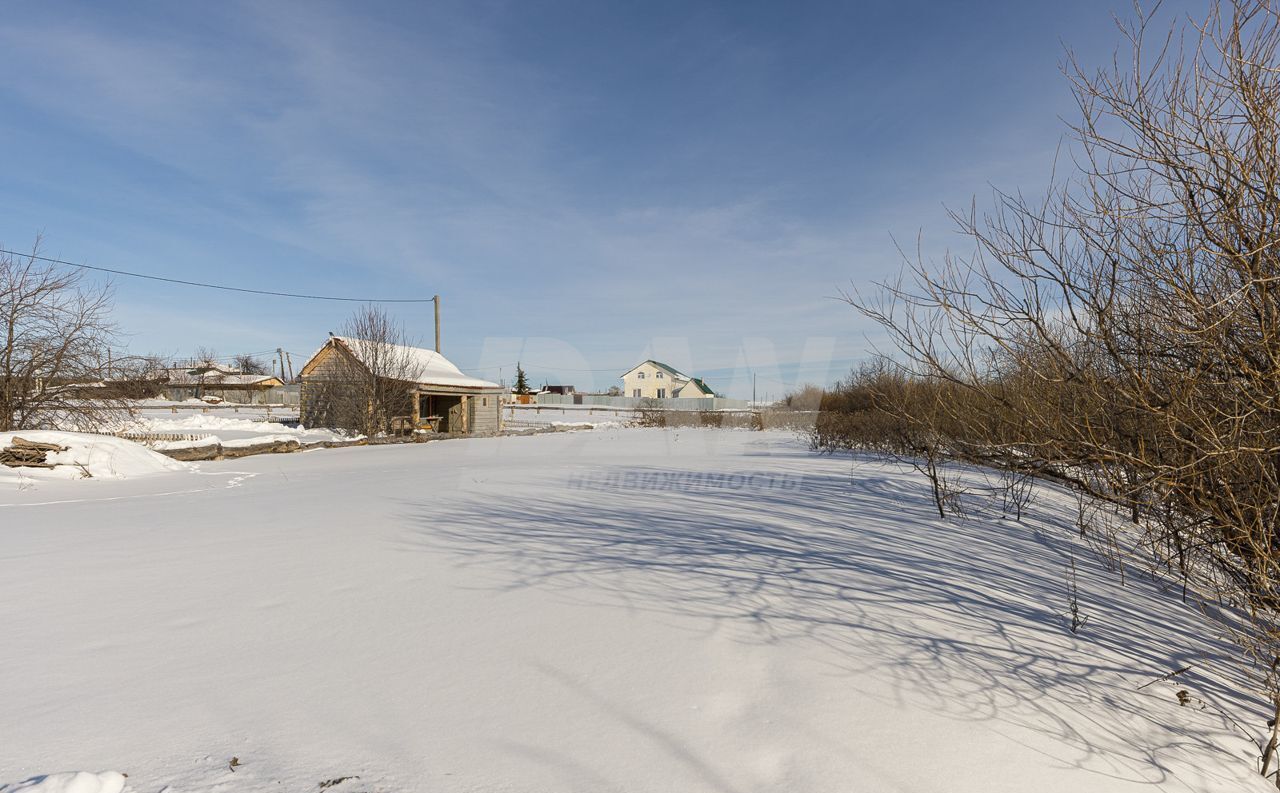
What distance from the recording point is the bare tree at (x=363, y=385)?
20.5 m

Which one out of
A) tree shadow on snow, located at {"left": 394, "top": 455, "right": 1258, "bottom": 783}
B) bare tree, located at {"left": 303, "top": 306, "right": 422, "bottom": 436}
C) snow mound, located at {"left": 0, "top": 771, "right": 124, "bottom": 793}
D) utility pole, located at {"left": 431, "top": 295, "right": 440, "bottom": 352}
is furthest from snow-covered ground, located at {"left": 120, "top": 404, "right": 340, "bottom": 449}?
snow mound, located at {"left": 0, "top": 771, "right": 124, "bottom": 793}

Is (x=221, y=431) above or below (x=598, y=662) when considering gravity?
above

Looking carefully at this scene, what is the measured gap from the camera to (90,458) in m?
10.4

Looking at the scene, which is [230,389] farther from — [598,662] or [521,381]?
[598,662]

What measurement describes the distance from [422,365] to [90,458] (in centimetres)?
1384

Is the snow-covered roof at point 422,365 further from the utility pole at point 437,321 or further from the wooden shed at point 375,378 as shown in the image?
the utility pole at point 437,321

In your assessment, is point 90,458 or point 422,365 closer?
point 90,458

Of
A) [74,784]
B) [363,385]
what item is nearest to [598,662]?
[74,784]

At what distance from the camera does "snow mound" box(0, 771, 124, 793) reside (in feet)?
6.21

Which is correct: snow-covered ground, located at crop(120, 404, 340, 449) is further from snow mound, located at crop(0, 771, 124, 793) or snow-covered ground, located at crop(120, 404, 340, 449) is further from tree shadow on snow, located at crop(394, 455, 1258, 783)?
snow mound, located at crop(0, 771, 124, 793)

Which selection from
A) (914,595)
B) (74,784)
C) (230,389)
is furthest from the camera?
(230,389)

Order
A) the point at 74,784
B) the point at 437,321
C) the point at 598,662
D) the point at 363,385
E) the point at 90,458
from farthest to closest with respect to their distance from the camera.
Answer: the point at 437,321 → the point at 363,385 → the point at 90,458 → the point at 598,662 → the point at 74,784

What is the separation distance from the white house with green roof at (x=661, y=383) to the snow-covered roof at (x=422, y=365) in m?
34.3

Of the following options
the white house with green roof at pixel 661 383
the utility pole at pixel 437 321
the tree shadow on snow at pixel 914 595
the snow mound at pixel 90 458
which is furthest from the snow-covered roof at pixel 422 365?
the white house with green roof at pixel 661 383
